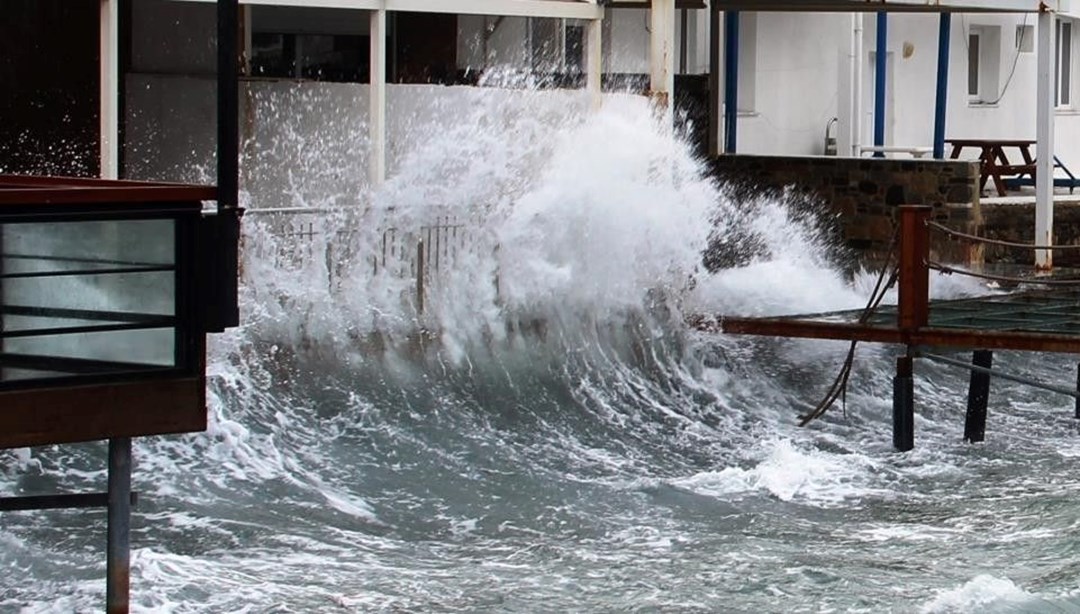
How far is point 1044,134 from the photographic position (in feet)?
67.7

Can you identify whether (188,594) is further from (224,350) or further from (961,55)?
(961,55)

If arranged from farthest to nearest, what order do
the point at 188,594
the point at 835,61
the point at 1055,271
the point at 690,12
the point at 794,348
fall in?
the point at 835,61, the point at 690,12, the point at 1055,271, the point at 794,348, the point at 188,594

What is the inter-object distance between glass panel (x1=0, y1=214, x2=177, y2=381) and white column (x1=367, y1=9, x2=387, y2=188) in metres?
7.26

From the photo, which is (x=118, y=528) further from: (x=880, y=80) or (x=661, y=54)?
(x=880, y=80)

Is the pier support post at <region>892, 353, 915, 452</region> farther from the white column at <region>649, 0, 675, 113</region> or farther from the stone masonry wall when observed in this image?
the stone masonry wall

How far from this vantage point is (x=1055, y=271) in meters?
20.8

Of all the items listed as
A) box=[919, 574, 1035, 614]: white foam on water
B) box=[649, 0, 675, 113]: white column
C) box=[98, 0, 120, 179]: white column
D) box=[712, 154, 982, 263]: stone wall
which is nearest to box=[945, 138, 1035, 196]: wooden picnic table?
box=[712, 154, 982, 263]: stone wall

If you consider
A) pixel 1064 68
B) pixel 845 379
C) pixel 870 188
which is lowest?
pixel 845 379

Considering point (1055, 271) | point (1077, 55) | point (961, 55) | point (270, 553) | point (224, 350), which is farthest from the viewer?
point (1077, 55)

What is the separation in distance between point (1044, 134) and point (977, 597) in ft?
36.4

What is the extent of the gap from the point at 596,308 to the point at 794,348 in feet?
7.84

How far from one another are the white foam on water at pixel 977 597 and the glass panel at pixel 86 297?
415 centimetres

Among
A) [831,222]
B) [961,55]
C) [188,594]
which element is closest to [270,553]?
[188,594]

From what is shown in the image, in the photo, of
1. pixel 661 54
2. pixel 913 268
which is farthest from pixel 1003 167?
pixel 913 268
